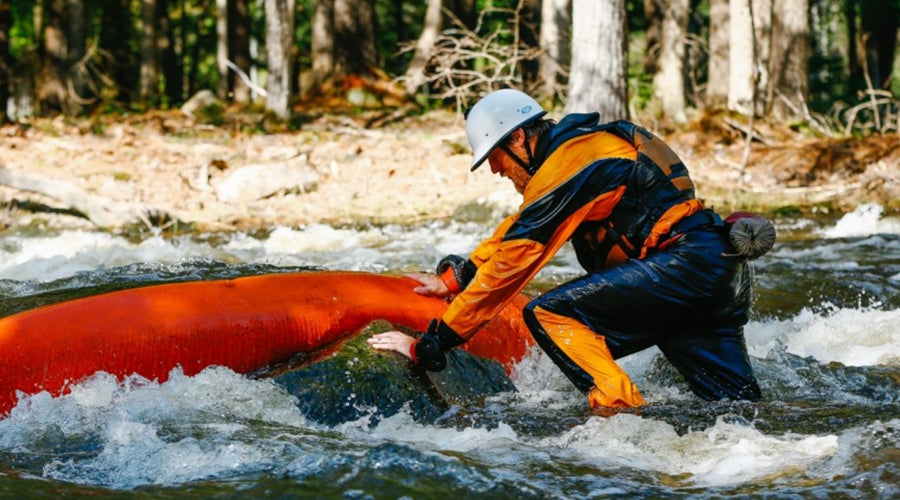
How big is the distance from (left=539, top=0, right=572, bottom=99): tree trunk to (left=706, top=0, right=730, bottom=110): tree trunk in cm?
221

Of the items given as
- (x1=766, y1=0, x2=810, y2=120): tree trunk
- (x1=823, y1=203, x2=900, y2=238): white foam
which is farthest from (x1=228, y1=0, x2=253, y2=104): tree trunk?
(x1=823, y1=203, x2=900, y2=238): white foam

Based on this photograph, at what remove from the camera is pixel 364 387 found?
173 inches

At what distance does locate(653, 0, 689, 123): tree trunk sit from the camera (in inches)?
586

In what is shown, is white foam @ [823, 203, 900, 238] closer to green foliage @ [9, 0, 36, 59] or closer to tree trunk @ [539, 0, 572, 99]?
tree trunk @ [539, 0, 572, 99]

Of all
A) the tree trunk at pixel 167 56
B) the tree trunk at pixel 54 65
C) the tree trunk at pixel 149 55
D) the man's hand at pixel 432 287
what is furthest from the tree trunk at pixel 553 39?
the tree trunk at pixel 167 56

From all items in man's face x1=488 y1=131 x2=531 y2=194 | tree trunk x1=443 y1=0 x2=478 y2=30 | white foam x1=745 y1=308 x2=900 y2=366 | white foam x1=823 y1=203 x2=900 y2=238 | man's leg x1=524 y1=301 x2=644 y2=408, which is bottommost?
white foam x1=823 y1=203 x2=900 y2=238

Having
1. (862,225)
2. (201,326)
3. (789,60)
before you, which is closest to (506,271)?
(201,326)

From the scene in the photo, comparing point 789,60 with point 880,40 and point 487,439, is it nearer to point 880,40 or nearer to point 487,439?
point 880,40

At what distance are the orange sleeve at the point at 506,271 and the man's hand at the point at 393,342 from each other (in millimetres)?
301

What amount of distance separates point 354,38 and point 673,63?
533 cm

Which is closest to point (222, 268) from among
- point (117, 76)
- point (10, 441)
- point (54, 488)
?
point (10, 441)

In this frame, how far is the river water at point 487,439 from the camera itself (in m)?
3.49

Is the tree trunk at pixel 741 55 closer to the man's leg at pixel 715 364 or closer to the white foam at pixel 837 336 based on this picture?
the white foam at pixel 837 336

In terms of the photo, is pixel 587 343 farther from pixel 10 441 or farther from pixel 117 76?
pixel 117 76
